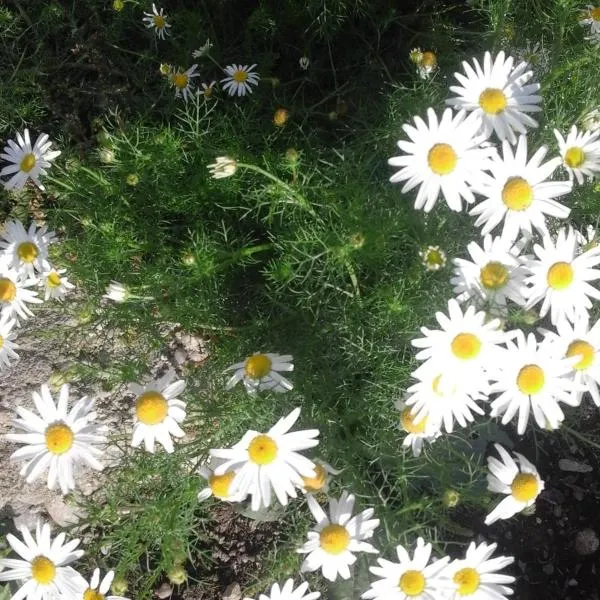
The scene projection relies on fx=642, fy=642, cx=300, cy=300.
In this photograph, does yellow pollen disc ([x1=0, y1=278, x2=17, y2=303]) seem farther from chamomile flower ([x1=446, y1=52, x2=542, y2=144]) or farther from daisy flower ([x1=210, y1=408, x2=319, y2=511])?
chamomile flower ([x1=446, y1=52, x2=542, y2=144])

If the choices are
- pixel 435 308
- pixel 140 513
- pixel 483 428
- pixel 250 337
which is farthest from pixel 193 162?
pixel 483 428

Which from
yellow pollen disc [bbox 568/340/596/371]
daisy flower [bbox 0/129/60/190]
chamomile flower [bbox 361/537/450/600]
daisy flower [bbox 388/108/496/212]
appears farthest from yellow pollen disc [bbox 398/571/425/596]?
daisy flower [bbox 0/129/60/190]

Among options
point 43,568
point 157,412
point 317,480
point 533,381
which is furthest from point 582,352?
point 43,568

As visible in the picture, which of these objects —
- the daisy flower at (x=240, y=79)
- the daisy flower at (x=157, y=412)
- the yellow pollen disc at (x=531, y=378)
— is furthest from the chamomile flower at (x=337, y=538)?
the daisy flower at (x=240, y=79)

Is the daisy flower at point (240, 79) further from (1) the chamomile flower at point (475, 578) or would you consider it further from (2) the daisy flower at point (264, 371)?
(1) the chamomile flower at point (475, 578)

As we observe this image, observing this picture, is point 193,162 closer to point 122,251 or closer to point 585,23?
point 122,251
